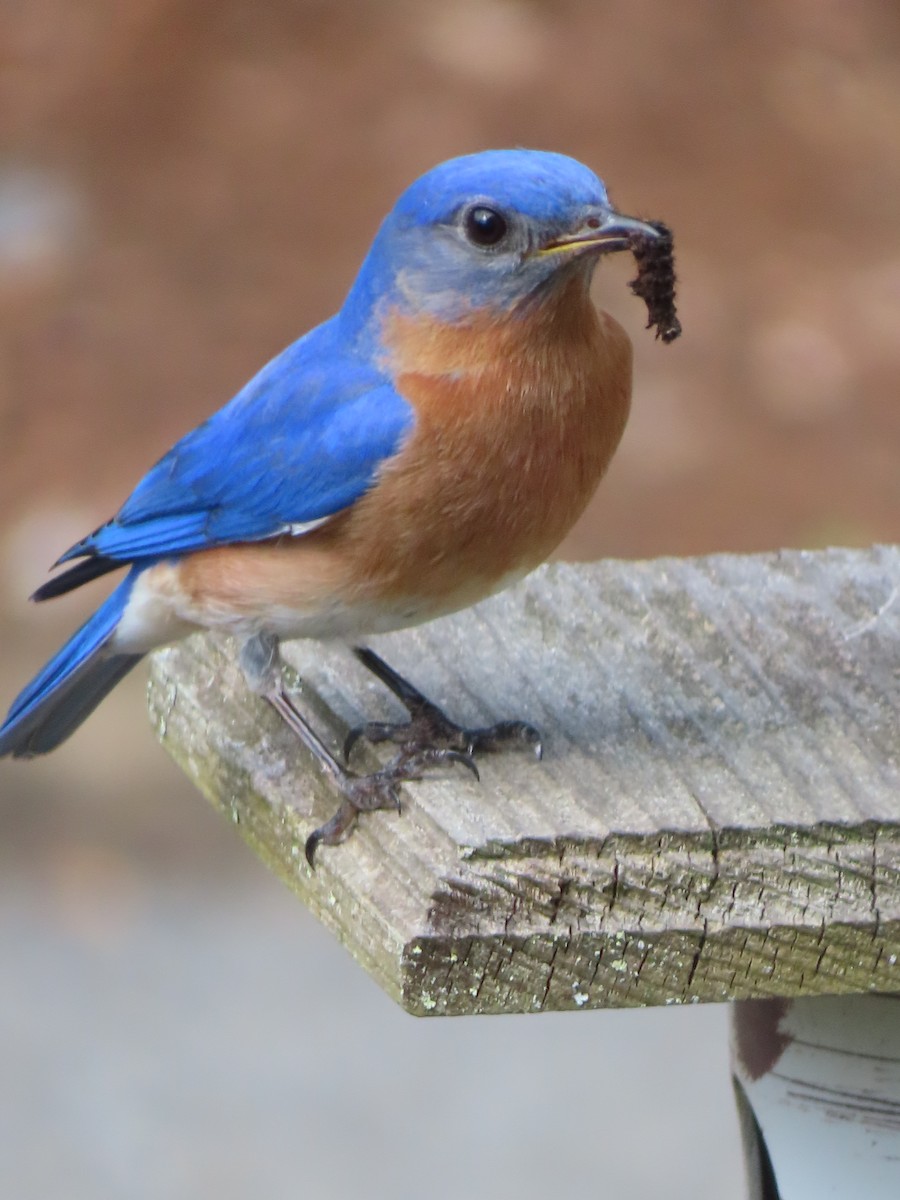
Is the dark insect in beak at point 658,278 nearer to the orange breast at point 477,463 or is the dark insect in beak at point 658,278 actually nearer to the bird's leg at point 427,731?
the orange breast at point 477,463

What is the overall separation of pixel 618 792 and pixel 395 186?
21.8 ft

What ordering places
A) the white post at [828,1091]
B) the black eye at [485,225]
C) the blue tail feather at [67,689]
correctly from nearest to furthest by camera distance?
1. the white post at [828,1091]
2. the black eye at [485,225]
3. the blue tail feather at [67,689]

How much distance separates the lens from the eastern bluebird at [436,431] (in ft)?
10.4

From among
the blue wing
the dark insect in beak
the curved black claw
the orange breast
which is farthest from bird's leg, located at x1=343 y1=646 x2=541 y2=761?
the dark insect in beak

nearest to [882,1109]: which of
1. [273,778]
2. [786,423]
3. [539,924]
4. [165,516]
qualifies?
[539,924]

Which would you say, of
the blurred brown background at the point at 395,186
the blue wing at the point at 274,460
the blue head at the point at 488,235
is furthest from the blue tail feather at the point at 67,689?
the blurred brown background at the point at 395,186

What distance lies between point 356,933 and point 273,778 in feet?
1.70

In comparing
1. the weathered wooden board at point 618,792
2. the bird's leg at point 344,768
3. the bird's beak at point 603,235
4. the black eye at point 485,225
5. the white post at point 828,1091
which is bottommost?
the white post at point 828,1091

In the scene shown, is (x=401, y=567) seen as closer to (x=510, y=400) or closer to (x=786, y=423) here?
(x=510, y=400)

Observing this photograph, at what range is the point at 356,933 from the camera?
8.94ft

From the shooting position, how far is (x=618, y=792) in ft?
9.40

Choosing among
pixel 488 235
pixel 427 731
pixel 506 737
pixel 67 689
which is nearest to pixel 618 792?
pixel 506 737

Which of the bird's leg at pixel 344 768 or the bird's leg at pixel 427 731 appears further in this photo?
the bird's leg at pixel 427 731

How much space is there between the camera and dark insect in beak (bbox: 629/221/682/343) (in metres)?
3.06
